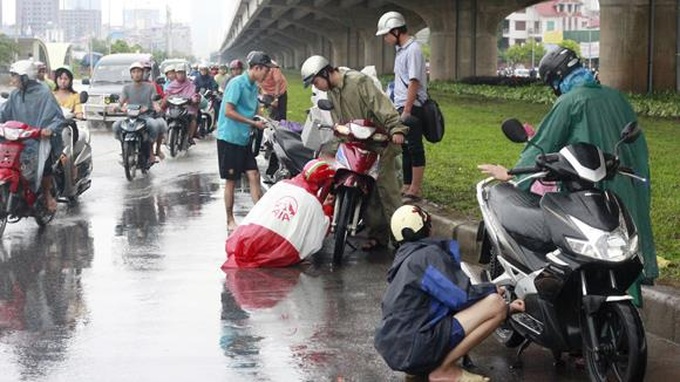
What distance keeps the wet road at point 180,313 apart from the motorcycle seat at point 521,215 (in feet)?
2.26

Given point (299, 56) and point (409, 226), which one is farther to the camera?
point (299, 56)

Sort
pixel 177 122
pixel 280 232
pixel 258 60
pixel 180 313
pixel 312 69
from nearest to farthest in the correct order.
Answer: pixel 180 313 < pixel 280 232 < pixel 312 69 < pixel 258 60 < pixel 177 122

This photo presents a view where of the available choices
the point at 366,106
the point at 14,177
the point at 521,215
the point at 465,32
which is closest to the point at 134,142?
the point at 14,177

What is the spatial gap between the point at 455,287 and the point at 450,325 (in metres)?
0.18

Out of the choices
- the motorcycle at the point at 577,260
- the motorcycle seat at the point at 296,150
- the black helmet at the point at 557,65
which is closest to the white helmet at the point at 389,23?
the motorcycle seat at the point at 296,150

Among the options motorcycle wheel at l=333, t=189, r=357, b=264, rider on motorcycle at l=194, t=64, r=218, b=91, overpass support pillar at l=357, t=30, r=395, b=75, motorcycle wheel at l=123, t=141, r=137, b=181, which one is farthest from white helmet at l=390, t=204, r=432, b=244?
overpass support pillar at l=357, t=30, r=395, b=75

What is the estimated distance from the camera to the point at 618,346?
18.8 ft

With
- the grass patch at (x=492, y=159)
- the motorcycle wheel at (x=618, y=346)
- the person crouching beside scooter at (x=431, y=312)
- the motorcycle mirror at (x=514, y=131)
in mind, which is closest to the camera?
the motorcycle wheel at (x=618, y=346)

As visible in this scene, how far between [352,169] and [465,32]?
39709 millimetres

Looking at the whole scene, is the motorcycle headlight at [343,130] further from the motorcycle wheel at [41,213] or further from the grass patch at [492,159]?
the motorcycle wheel at [41,213]

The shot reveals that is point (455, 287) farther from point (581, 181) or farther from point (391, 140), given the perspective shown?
point (391, 140)

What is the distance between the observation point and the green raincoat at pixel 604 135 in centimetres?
665

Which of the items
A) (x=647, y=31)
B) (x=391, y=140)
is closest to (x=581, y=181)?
(x=391, y=140)

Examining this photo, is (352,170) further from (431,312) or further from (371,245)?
(431,312)
